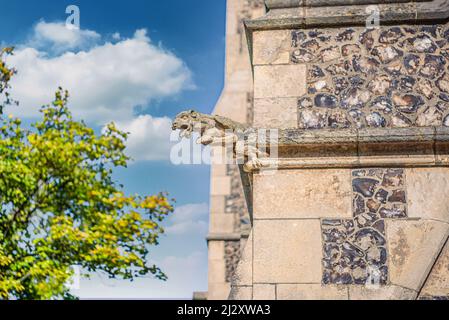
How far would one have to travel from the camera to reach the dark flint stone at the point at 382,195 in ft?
16.5

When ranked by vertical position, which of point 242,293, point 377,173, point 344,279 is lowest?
point 242,293

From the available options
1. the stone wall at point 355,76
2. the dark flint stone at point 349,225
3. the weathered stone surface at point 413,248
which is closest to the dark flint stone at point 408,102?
the stone wall at point 355,76

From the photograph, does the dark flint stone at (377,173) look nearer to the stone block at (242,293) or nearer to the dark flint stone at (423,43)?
the dark flint stone at (423,43)

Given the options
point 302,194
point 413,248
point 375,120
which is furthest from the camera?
point 375,120

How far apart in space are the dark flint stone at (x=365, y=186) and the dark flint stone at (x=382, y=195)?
1.9 inches

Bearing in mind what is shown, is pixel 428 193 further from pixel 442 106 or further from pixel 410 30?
pixel 410 30

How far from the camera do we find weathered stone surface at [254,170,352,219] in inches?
199

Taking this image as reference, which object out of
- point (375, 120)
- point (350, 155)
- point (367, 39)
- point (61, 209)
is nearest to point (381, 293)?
point (350, 155)

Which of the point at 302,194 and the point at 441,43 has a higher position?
the point at 441,43

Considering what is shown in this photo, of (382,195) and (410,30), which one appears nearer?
(382,195)

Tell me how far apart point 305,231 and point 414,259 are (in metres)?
0.82

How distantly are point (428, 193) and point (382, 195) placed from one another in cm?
35

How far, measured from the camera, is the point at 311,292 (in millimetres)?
4809

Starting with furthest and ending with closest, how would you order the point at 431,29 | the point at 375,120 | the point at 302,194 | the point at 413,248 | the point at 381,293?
the point at 431,29 → the point at 375,120 → the point at 302,194 → the point at 413,248 → the point at 381,293
